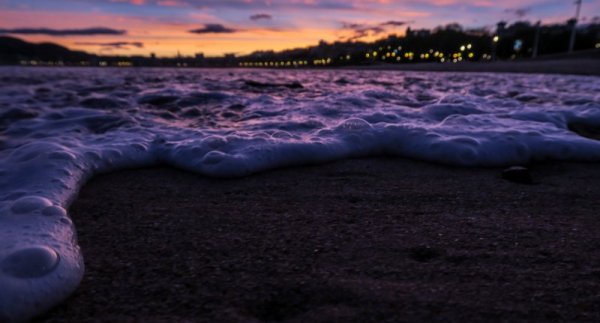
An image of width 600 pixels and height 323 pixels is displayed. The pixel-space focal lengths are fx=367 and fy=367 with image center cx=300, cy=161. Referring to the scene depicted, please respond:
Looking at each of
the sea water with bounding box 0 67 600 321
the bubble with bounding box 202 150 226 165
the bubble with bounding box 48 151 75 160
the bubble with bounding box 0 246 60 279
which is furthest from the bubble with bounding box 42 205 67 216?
the bubble with bounding box 202 150 226 165

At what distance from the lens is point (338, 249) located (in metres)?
1.44

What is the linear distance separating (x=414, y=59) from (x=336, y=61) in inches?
1185

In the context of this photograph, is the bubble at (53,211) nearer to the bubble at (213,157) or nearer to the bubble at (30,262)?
the bubble at (30,262)

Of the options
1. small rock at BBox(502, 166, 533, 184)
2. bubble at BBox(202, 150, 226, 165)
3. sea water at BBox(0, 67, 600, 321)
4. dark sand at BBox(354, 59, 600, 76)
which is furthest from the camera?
dark sand at BBox(354, 59, 600, 76)

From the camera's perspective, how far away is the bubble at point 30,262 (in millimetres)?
1191

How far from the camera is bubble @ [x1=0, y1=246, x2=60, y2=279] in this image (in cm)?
119

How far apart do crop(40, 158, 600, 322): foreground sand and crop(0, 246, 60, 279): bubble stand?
0.14 meters

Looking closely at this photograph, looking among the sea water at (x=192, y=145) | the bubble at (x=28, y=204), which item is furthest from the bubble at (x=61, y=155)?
the bubble at (x=28, y=204)

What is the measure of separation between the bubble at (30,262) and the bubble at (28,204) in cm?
44

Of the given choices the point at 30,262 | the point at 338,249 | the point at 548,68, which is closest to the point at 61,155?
the point at 30,262

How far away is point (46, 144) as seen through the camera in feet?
8.63

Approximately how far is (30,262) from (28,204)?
0.56m

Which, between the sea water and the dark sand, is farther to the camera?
the dark sand

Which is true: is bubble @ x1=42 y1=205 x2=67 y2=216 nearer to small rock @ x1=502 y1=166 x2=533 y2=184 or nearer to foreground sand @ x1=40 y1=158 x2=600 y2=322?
foreground sand @ x1=40 y1=158 x2=600 y2=322
